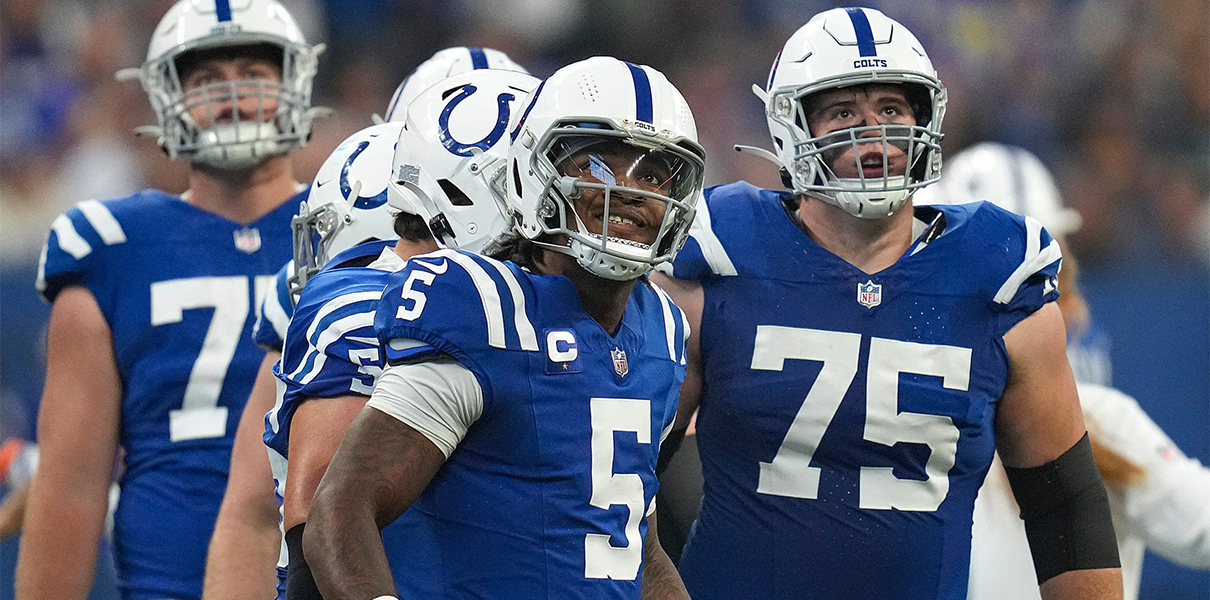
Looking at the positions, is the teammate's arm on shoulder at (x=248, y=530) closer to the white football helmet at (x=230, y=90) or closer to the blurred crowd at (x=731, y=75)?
the white football helmet at (x=230, y=90)

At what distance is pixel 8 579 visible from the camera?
21.0 ft

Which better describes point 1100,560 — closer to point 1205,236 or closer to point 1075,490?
point 1075,490

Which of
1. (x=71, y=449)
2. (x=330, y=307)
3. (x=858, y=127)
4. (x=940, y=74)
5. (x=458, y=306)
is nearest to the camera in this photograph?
(x=458, y=306)

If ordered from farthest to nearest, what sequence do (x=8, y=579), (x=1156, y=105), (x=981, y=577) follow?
1. (x=1156, y=105)
2. (x=8, y=579)
3. (x=981, y=577)

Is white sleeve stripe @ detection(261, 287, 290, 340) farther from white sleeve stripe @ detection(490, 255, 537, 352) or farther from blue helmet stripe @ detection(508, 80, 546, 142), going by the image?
Answer: white sleeve stripe @ detection(490, 255, 537, 352)

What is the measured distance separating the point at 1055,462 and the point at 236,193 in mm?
2027

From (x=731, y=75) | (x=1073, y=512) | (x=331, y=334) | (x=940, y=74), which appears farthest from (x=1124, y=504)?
(x=731, y=75)

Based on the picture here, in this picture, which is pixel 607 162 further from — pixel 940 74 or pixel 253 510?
pixel 940 74

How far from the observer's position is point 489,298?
213 centimetres

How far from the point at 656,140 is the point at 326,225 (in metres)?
0.88

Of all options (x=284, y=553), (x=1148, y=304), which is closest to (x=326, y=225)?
(x=284, y=553)

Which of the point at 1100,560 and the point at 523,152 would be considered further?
the point at 1100,560

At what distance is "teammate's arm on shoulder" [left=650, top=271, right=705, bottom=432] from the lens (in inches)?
116

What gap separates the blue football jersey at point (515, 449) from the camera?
2.12 meters
